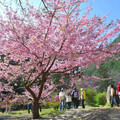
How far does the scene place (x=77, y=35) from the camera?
5.18 metres

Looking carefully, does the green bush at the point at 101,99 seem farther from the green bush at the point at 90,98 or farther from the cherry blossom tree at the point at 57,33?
the cherry blossom tree at the point at 57,33

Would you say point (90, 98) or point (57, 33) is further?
point (90, 98)

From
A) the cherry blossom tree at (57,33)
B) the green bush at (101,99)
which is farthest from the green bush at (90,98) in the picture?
the cherry blossom tree at (57,33)

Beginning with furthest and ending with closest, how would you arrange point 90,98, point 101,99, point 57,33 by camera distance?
point 90,98 → point 101,99 → point 57,33

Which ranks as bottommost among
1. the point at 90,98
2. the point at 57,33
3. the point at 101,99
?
the point at 101,99

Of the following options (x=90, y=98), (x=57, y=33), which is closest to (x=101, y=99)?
(x=90, y=98)

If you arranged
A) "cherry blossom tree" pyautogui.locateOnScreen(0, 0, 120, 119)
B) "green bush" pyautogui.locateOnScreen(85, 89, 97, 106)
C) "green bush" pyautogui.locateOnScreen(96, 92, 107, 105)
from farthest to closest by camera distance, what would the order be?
"green bush" pyautogui.locateOnScreen(85, 89, 97, 106) < "green bush" pyautogui.locateOnScreen(96, 92, 107, 105) < "cherry blossom tree" pyautogui.locateOnScreen(0, 0, 120, 119)

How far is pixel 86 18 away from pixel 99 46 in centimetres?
126

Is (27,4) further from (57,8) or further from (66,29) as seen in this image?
(66,29)

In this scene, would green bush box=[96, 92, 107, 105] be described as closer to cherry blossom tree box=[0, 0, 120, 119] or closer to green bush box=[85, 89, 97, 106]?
green bush box=[85, 89, 97, 106]

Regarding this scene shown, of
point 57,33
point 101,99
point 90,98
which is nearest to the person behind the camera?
point 57,33

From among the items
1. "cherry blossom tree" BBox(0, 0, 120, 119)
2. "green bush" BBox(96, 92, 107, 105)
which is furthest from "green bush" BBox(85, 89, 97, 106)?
"cherry blossom tree" BBox(0, 0, 120, 119)

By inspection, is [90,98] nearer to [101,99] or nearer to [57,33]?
[101,99]

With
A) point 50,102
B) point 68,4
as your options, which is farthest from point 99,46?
point 50,102
